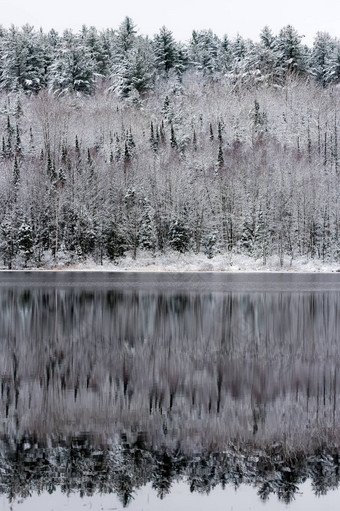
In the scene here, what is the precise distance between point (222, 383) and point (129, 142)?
8766 centimetres

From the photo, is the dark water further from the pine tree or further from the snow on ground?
the pine tree

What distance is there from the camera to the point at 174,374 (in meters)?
17.7

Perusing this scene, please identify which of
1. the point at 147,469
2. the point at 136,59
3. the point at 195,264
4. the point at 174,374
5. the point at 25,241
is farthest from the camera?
the point at 136,59

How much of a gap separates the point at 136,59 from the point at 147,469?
127492 millimetres

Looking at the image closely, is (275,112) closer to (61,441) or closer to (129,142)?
(129,142)

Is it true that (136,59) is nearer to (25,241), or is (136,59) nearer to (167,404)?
(25,241)

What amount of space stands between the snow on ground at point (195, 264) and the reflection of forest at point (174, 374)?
49.6 m

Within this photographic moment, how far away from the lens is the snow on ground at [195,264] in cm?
8231

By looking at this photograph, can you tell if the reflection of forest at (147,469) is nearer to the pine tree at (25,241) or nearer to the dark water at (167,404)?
the dark water at (167,404)

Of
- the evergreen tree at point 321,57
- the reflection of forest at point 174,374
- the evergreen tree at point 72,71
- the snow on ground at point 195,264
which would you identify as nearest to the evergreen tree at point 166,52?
the evergreen tree at point 72,71

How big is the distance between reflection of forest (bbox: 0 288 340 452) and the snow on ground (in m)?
49.6

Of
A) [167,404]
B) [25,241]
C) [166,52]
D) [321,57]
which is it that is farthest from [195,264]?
[321,57]

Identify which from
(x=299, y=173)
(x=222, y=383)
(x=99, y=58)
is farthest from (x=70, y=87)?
(x=222, y=383)

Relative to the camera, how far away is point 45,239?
87.3 meters
